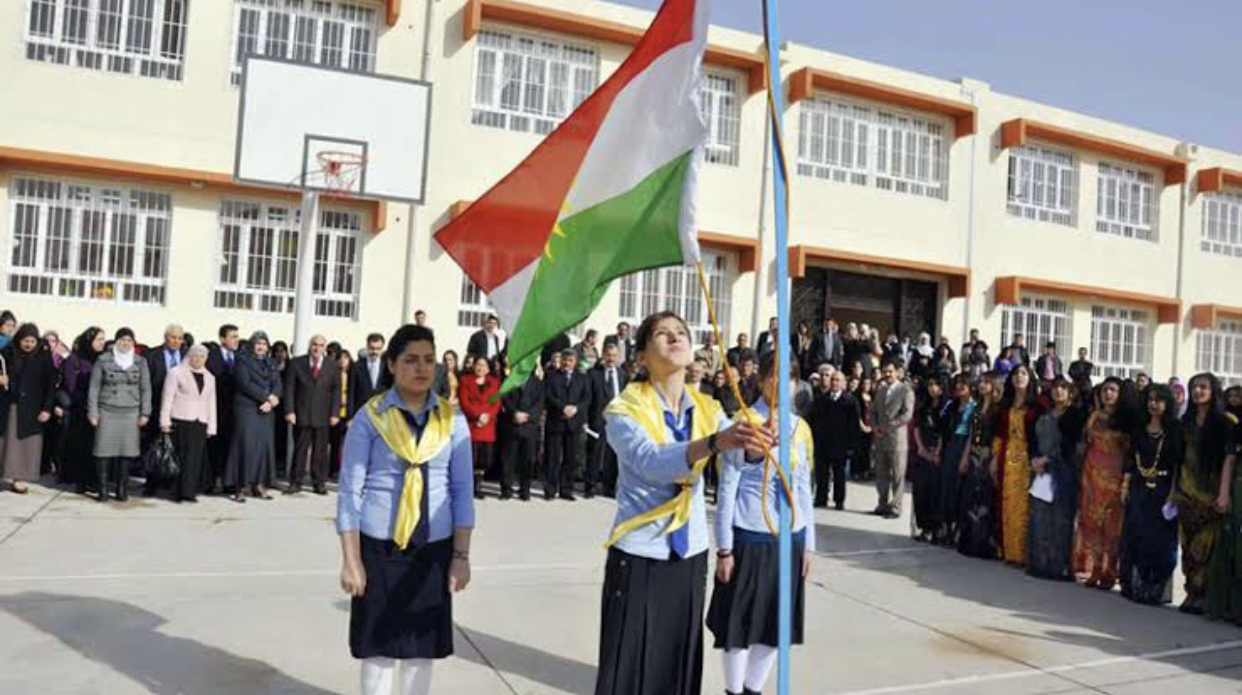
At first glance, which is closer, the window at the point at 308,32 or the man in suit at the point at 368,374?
the man in suit at the point at 368,374

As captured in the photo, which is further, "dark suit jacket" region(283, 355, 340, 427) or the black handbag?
"dark suit jacket" region(283, 355, 340, 427)

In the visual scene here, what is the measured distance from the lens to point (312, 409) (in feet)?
34.2

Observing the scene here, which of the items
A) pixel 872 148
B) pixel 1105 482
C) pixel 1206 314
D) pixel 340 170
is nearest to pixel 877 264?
pixel 872 148

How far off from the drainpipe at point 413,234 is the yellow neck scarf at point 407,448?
11.2 metres

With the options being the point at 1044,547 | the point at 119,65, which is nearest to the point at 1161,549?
the point at 1044,547

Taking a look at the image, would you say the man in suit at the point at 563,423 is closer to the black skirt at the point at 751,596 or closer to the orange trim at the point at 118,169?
the orange trim at the point at 118,169

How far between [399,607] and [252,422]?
22.9 feet

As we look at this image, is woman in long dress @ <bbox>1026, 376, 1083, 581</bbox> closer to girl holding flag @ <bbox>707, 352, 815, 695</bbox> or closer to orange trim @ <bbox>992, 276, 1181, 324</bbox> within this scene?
girl holding flag @ <bbox>707, 352, 815, 695</bbox>

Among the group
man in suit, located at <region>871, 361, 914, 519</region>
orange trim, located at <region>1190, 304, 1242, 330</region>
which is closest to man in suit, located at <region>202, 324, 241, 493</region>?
man in suit, located at <region>871, 361, 914, 519</region>

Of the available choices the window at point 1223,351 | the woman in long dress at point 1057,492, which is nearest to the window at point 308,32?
the woman in long dress at point 1057,492

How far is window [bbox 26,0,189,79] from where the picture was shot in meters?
13.2

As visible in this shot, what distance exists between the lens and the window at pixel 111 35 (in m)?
13.2

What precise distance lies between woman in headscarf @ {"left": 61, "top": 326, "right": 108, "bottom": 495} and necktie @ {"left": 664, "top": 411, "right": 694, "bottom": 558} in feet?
26.1

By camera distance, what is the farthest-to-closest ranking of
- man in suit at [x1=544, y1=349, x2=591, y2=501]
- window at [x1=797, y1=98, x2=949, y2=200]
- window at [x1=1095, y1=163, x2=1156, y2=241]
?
window at [x1=1095, y1=163, x2=1156, y2=241], window at [x1=797, y1=98, x2=949, y2=200], man in suit at [x1=544, y1=349, x2=591, y2=501]
